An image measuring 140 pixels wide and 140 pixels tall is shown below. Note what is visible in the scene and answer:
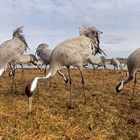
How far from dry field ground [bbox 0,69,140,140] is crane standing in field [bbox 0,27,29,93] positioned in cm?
128

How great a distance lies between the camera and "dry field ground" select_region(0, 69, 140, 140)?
29.8 feet

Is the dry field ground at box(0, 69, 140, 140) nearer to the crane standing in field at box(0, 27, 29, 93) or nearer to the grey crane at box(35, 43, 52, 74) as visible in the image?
the crane standing in field at box(0, 27, 29, 93)

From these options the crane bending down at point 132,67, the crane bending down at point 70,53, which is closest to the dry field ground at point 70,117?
the crane bending down at point 132,67

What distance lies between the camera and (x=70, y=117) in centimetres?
1060

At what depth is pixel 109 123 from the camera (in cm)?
1009

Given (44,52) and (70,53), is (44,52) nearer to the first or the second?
(44,52)

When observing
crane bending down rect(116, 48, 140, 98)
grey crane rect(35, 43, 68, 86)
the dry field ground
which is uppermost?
grey crane rect(35, 43, 68, 86)

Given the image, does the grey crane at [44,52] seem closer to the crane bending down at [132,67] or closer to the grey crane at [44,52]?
the grey crane at [44,52]

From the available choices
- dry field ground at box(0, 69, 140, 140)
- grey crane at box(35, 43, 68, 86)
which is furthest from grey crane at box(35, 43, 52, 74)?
dry field ground at box(0, 69, 140, 140)

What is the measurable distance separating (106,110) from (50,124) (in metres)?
2.41

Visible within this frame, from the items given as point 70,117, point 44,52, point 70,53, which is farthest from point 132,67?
point 44,52

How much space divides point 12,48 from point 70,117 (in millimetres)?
4413

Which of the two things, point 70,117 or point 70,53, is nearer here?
point 70,117

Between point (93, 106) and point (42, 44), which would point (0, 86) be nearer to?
point (42, 44)
